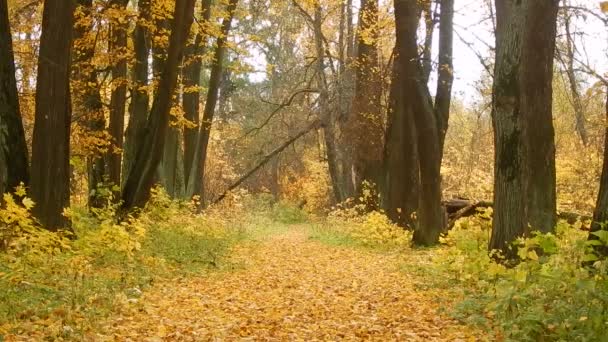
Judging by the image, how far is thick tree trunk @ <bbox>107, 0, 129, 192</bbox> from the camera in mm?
11953

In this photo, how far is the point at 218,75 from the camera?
18.3m

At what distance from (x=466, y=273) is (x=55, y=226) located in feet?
19.3

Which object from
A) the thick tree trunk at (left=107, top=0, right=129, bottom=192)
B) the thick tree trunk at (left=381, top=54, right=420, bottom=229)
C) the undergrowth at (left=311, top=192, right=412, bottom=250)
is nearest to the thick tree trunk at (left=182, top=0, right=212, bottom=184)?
the thick tree trunk at (left=107, top=0, right=129, bottom=192)

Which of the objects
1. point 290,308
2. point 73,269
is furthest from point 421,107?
point 73,269

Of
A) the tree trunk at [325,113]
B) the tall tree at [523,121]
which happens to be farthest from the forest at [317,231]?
the tree trunk at [325,113]

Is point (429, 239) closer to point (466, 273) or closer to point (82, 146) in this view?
point (466, 273)

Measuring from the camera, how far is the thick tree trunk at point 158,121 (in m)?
11.6

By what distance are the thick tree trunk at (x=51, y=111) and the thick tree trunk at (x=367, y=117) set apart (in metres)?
11.7

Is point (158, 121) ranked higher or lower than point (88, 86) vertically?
lower

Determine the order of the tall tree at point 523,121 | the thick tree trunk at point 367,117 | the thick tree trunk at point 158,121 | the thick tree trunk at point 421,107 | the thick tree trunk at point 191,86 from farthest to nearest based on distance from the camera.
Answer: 1. the thick tree trunk at point 367,117
2. the thick tree trunk at point 191,86
3. the thick tree trunk at point 421,107
4. the thick tree trunk at point 158,121
5. the tall tree at point 523,121

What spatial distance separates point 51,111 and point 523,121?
6523 mm

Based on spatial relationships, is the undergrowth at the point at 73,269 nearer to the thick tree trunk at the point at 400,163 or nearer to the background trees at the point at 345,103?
the background trees at the point at 345,103

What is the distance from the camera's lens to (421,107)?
491 inches

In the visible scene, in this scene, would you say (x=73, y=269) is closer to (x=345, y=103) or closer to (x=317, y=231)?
(x=317, y=231)
